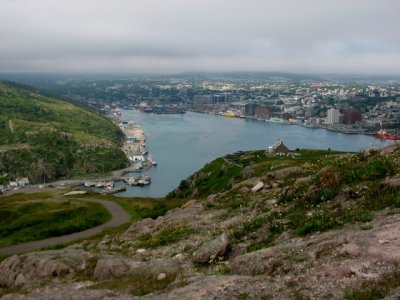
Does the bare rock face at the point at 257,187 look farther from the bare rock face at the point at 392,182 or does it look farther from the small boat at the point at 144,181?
the small boat at the point at 144,181

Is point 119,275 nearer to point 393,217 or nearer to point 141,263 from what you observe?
point 141,263

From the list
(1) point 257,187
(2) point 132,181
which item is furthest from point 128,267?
(2) point 132,181

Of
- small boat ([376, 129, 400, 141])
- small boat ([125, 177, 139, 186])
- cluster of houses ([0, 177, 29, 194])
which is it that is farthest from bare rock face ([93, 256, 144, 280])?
small boat ([376, 129, 400, 141])

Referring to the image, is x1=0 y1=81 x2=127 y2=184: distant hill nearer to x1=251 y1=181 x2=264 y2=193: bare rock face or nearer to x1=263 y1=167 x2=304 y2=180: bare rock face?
x1=263 y1=167 x2=304 y2=180: bare rock face

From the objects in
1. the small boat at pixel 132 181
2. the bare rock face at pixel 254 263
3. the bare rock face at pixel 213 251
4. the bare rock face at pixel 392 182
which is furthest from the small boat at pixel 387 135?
the bare rock face at pixel 254 263

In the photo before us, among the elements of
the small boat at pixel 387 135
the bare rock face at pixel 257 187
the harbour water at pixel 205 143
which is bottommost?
the harbour water at pixel 205 143

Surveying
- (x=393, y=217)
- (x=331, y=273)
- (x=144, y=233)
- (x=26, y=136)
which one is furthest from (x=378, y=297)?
(x=26, y=136)
